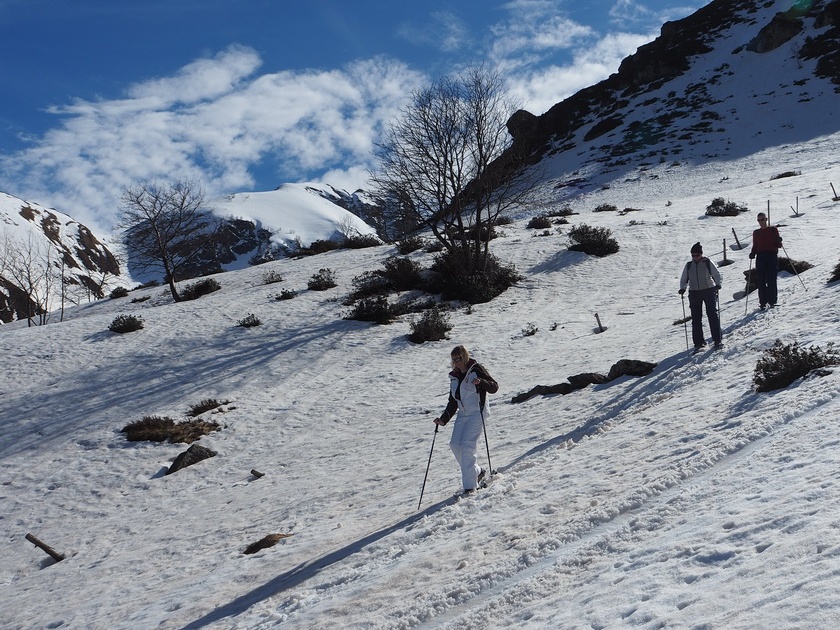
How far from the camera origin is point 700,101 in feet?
192

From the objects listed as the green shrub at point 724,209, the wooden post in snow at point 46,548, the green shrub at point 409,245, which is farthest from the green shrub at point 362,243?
the wooden post in snow at point 46,548

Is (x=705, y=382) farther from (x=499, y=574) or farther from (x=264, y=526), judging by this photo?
(x=264, y=526)

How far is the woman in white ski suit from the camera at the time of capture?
676 cm

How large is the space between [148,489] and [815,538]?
1067cm

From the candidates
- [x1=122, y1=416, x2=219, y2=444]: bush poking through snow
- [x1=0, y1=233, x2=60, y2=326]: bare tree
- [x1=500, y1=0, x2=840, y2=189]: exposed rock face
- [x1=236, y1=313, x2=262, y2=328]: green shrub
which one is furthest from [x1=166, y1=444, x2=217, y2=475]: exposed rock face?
[x1=500, y1=0, x2=840, y2=189]: exposed rock face

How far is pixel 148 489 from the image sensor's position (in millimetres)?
10633

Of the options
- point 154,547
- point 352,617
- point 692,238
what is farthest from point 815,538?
point 692,238

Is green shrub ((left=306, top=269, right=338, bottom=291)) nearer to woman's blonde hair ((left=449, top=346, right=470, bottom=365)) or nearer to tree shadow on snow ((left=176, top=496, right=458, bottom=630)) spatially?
woman's blonde hair ((left=449, top=346, right=470, bottom=365))

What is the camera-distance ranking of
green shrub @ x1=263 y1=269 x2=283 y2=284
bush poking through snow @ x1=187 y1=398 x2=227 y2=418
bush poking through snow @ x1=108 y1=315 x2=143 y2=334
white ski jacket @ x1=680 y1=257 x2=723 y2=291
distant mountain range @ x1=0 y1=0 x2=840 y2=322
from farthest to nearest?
1. distant mountain range @ x1=0 y1=0 x2=840 y2=322
2. green shrub @ x1=263 y1=269 x2=283 y2=284
3. bush poking through snow @ x1=108 y1=315 x2=143 y2=334
4. bush poking through snow @ x1=187 y1=398 x2=227 y2=418
5. white ski jacket @ x1=680 y1=257 x2=723 y2=291

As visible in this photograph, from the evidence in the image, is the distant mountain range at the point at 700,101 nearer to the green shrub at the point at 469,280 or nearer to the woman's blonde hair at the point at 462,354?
the green shrub at the point at 469,280

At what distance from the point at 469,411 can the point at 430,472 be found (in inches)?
82.9

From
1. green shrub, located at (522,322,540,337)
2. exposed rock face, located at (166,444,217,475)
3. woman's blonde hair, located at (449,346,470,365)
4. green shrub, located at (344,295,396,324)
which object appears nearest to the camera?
woman's blonde hair, located at (449,346,470,365)

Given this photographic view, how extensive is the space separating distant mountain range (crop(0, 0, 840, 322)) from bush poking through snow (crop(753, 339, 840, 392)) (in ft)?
75.4

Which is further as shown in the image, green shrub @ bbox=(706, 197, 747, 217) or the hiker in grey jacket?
green shrub @ bbox=(706, 197, 747, 217)
